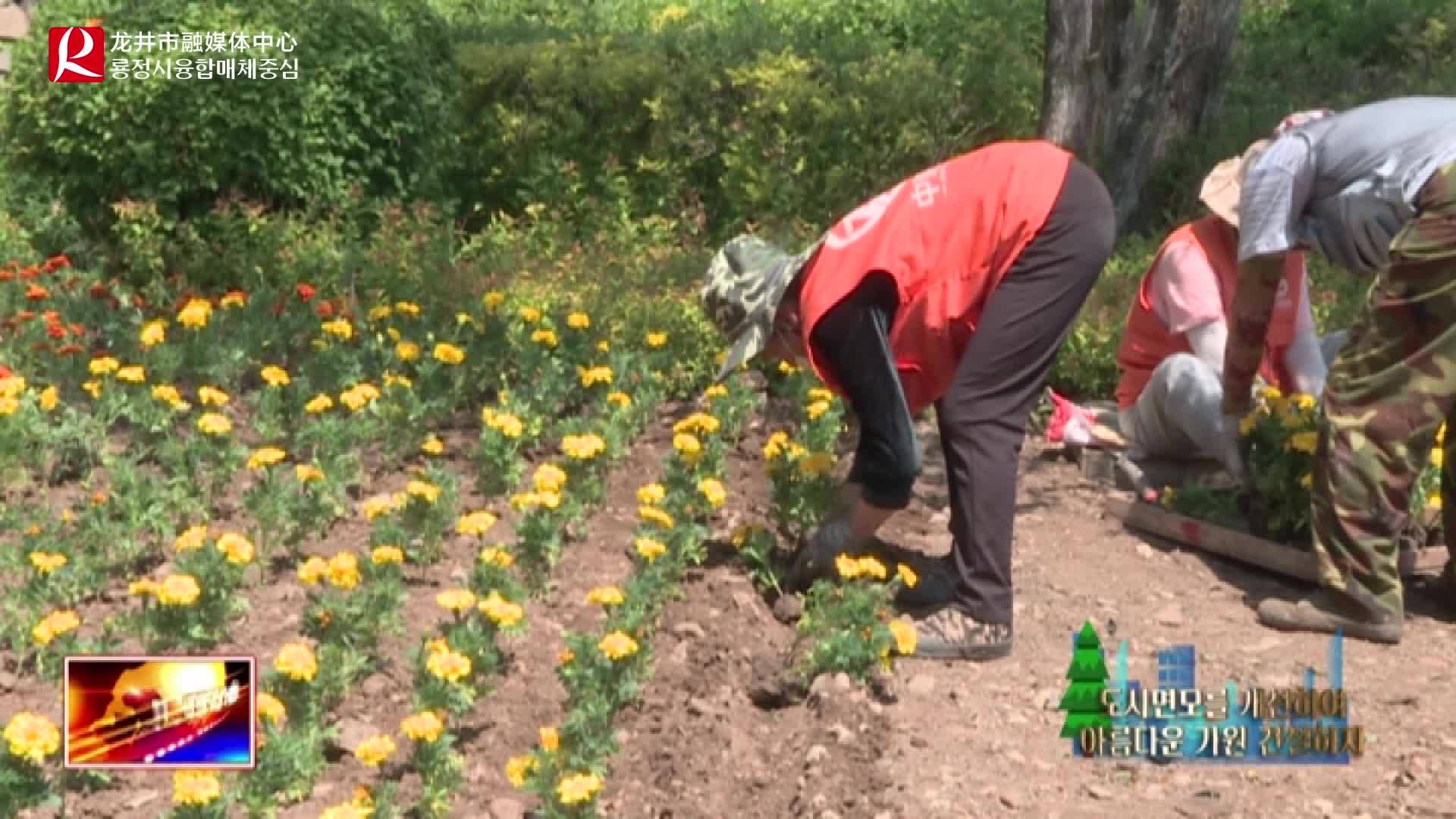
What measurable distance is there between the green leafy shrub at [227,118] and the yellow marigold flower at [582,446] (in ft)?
11.0

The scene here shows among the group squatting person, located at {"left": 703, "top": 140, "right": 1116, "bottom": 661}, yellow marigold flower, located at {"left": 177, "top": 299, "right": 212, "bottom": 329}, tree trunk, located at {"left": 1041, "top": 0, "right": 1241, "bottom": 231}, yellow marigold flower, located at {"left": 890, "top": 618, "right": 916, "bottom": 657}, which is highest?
tree trunk, located at {"left": 1041, "top": 0, "right": 1241, "bottom": 231}

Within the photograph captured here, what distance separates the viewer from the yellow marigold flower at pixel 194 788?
12.7ft

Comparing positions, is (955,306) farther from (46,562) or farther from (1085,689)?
(46,562)

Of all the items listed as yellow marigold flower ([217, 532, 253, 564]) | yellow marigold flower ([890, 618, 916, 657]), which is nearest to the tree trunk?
yellow marigold flower ([890, 618, 916, 657])

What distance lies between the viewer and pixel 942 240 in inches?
197

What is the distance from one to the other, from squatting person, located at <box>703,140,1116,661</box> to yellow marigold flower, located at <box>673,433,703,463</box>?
0.68 meters

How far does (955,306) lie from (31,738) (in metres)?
2.42

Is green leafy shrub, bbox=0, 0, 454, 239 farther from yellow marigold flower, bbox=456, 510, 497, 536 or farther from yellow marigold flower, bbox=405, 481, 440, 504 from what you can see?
yellow marigold flower, bbox=456, 510, 497, 536

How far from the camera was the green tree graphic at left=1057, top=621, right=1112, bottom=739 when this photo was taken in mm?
4902

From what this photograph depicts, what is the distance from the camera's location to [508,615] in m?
4.80

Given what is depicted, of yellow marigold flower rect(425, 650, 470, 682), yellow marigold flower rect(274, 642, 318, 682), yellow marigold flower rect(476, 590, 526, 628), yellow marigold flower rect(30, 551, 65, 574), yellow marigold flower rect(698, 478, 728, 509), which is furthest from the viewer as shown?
yellow marigold flower rect(698, 478, 728, 509)

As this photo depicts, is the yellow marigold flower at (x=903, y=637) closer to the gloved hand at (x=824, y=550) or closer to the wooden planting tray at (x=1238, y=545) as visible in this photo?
the gloved hand at (x=824, y=550)

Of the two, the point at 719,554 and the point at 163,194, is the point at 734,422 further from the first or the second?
the point at 163,194

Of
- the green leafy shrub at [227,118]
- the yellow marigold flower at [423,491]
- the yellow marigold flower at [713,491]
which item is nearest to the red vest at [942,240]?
the yellow marigold flower at [713,491]
